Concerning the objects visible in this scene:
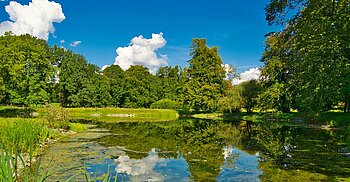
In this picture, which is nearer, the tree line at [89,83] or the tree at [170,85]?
the tree line at [89,83]

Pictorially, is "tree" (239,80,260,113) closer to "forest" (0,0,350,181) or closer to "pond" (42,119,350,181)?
"forest" (0,0,350,181)

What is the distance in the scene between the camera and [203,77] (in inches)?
1932

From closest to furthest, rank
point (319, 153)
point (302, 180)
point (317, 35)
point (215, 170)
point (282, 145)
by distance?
point (302, 180)
point (215, 170)
point (317, 35)
point (319, 153)
point (282, 145)

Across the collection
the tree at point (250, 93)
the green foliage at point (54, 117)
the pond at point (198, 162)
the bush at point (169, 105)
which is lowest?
the pond at point (198, 162)

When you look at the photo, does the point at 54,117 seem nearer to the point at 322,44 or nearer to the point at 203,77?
the point at 322,44

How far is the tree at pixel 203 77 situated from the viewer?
47.8 metres

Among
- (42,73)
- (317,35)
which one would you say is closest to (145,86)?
(42,73)

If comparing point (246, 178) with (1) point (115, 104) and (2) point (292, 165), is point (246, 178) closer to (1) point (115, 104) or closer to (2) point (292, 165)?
(2) point (292, 165)

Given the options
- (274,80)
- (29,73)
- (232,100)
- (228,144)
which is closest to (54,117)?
(228,144)

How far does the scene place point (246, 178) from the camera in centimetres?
880

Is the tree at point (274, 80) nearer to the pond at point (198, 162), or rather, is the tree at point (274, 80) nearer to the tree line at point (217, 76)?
the tree line at point (217, 76)

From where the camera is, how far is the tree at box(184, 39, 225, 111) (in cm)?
4775

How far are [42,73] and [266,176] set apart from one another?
41107 mm

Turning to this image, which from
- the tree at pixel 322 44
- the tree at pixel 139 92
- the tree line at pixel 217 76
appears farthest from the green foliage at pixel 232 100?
the tree at pixel 322 44
